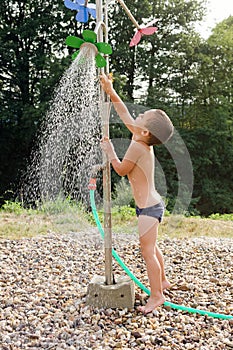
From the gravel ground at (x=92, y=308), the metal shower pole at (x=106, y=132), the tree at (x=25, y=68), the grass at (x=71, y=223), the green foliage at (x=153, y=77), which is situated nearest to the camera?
the gravel ground at (x=92, y=308)

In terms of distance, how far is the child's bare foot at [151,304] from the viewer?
2.79 m

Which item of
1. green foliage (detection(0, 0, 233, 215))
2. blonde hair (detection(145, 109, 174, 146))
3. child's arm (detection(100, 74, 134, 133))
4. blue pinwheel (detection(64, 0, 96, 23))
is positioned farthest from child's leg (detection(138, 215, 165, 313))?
green foliage (detection(0, 0, 233, 215))

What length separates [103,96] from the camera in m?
2.65

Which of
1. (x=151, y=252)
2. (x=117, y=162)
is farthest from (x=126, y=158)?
(x=151, y=252)

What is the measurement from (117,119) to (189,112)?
1017 centimetres

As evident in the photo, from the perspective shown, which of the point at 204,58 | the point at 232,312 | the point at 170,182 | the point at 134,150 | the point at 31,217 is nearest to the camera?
the point at 134,150

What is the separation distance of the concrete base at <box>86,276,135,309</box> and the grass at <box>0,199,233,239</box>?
Answer: 1.93m

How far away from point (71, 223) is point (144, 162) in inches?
131

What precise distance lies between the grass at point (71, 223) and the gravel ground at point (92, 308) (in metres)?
0.56

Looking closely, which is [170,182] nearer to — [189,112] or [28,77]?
[189,112]

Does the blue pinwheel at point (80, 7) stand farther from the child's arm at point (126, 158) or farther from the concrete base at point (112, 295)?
the concrete base at point (112, 295)

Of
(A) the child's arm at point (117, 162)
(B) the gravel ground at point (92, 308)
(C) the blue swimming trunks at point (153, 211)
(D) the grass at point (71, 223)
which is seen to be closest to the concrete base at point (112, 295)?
(B) the gravel ground at point (92, 308)

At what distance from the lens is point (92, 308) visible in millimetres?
2859

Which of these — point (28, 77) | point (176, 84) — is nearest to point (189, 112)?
point (176, 84)
